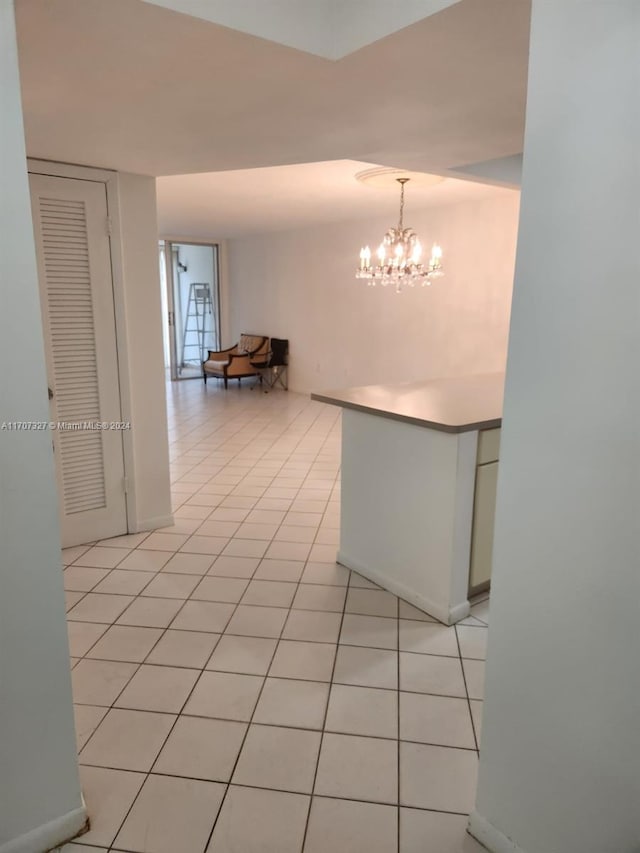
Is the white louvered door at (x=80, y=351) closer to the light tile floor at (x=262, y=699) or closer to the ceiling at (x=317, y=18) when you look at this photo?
the light tile floor at (x=262, y=699)

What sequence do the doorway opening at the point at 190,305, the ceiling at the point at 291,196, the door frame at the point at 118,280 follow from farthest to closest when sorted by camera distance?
the doorway opening at the point at 190,305, the ceiling at the point at 291,196, the door frame at the point at 118,280

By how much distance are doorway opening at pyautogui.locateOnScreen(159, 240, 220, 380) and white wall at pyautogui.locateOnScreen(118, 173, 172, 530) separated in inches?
236

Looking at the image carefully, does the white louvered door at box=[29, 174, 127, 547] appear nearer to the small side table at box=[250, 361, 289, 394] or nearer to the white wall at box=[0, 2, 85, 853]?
the white wall at box=[0, 2, 85, 853]

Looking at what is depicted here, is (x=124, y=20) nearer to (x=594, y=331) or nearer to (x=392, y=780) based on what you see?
(x=594, y=331)

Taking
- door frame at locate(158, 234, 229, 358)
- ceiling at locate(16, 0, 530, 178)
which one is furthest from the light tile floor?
door frame at locate(158, 234, 229, 358)

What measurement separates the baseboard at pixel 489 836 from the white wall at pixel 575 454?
2.0 inches


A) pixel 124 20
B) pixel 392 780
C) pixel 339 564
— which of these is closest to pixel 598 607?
pixel 392 780

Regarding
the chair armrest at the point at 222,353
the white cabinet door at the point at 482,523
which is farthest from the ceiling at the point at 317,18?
the chair armrest at the point at 222,353

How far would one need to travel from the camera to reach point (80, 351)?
2.93 metres

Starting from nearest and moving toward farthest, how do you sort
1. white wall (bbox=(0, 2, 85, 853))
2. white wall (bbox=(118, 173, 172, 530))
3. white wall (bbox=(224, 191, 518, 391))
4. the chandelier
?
white wall (bbox=(0, 2, 85, 853)), white wall (bbox=(118, 173, 172, 530)), the chandelier, white wall (bbox=(224, 191, 518, 391))

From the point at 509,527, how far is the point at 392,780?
2.94 feet

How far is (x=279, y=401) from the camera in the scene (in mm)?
7500

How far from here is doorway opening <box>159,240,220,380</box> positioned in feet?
29.4

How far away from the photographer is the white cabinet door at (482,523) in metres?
2.37
